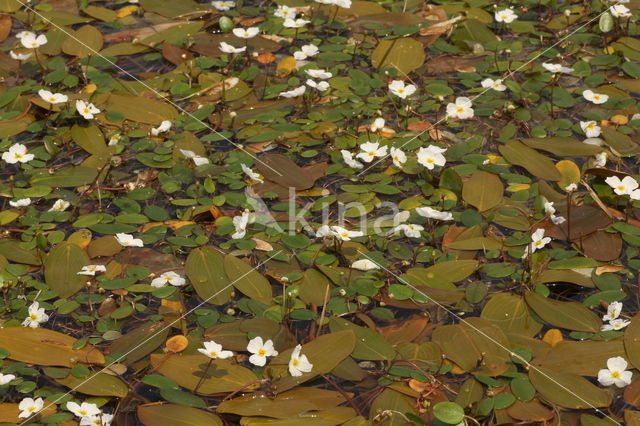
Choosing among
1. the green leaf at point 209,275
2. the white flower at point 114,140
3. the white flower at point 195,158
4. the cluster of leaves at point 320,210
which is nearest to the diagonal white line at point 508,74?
the cluster of leaves at point 320,210

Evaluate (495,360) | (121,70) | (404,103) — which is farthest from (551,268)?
(121,70)

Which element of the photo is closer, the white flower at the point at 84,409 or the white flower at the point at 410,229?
the white flower at the point at 84,409

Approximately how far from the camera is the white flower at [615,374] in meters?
2.00

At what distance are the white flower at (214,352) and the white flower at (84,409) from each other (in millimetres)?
274

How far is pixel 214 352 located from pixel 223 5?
205 cm

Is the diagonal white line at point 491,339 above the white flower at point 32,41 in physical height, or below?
below

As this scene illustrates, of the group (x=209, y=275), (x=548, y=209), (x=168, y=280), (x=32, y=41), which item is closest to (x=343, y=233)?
(x=209, y=275)

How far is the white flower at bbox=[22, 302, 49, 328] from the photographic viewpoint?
2.21m

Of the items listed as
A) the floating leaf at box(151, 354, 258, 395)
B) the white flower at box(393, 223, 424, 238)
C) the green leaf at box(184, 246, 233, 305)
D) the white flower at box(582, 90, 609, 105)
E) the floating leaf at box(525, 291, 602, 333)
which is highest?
the white flower at box(582, 90, 609, 105)

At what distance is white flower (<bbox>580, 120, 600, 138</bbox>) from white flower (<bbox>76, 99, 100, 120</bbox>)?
169 cm

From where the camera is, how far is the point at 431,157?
8.77ft

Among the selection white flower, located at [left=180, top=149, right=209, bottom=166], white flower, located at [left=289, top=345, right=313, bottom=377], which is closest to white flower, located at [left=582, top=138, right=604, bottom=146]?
white flower, located at [left=180, top=149, right=209, bottom=166]

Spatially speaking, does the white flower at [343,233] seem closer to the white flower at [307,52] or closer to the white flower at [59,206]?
the white flower at [59,206]

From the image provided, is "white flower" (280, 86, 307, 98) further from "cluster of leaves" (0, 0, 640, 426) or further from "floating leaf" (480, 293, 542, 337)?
"floating leaf" (480, 293, 542, 337)
